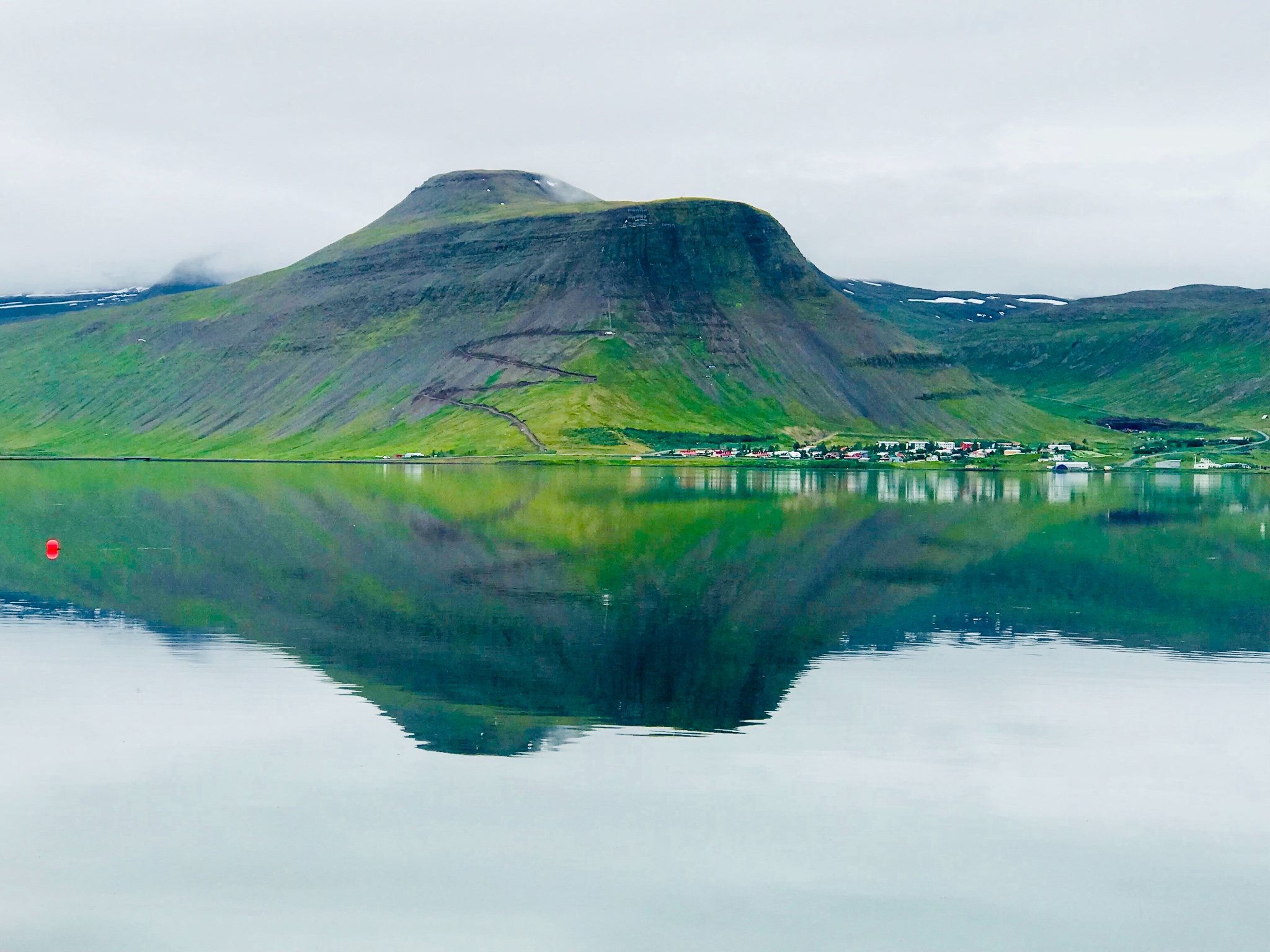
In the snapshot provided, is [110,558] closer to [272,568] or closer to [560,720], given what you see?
[272,568]

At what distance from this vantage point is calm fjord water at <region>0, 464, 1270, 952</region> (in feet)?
60.0

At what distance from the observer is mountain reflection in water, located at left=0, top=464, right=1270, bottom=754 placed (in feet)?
105

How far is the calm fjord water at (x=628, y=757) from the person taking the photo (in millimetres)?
18297

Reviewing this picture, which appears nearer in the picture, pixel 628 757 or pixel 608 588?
pixel 628 757

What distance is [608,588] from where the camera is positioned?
49938 mm

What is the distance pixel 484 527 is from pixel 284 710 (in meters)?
49.3

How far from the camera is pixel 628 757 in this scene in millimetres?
25266

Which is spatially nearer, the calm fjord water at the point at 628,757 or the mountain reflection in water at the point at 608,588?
the calm fjord water at the point at 628,757

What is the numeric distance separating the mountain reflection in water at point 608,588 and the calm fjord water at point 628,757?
0.88ft

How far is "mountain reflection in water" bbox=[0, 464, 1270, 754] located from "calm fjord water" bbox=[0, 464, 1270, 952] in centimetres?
27

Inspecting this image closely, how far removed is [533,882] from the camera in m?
19.2

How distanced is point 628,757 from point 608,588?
81.1ft

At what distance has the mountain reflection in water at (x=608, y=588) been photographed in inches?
1259

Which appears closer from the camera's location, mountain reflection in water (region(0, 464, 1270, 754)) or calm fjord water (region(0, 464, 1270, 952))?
calm fjord water (region(0, 464, 1270, 952))
